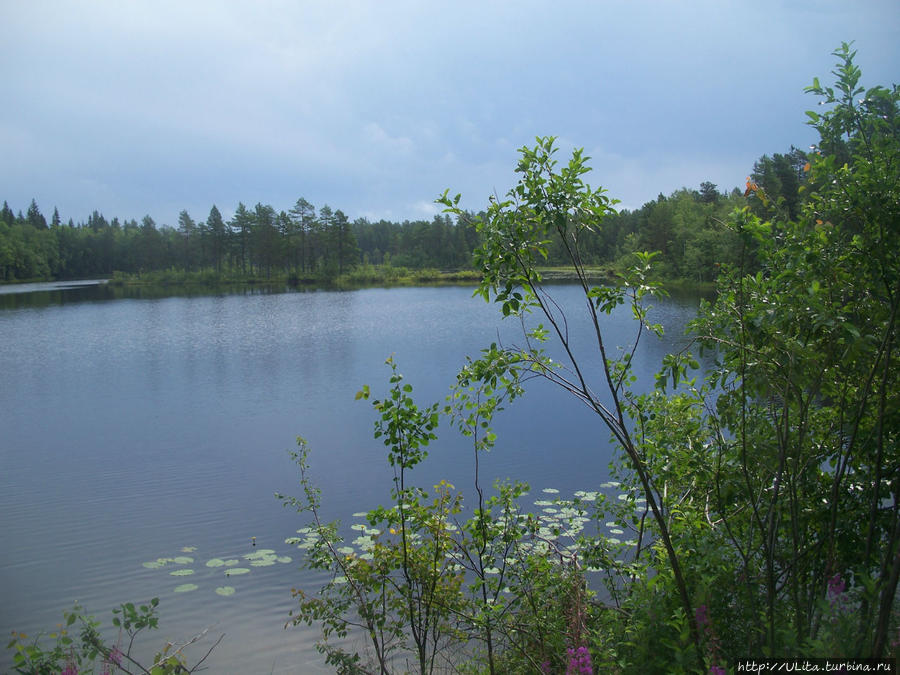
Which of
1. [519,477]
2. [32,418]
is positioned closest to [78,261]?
[32,418]

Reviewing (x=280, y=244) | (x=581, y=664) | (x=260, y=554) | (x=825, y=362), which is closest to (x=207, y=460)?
(x=260, y=554)

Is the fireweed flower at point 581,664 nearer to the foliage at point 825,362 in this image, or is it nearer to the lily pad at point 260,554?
the foliage at point 825,362

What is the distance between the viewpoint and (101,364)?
19984mm

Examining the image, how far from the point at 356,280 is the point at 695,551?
7159cm

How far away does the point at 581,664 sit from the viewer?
8.88ft

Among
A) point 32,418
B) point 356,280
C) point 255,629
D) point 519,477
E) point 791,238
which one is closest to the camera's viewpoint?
point 791,238

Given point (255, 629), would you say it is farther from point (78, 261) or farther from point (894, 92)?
point (78, 261)

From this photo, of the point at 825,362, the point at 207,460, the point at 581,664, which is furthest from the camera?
the point at 207,460

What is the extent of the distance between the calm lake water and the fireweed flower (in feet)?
10.5

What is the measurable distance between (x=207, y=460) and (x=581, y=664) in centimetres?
921

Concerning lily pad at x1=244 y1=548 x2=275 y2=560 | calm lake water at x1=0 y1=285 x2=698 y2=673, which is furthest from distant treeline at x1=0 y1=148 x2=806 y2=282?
lily pad at x1=244 y1=548 x2=275 y2=560

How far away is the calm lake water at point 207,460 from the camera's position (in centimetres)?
620

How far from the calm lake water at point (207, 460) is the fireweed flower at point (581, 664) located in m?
3.19

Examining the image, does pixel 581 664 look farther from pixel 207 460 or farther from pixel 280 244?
pixel 280 244
